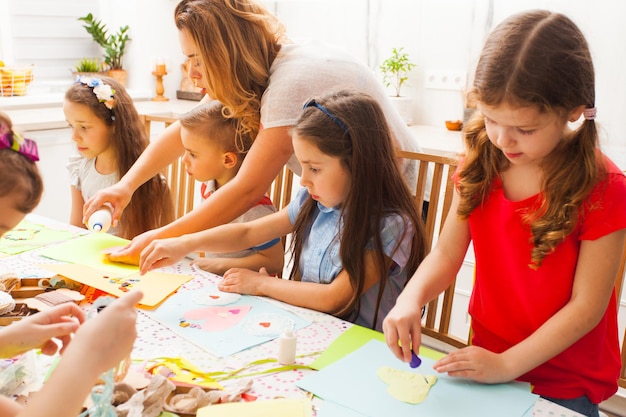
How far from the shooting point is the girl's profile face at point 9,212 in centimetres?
77

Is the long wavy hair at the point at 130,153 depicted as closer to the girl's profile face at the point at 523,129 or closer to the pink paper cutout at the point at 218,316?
the pink paper cutout at the point at 218,316

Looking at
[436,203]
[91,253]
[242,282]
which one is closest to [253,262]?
[242,282]

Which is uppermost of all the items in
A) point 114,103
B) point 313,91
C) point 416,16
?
point 416,16

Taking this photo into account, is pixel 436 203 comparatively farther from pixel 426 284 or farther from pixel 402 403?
pixel 402 403

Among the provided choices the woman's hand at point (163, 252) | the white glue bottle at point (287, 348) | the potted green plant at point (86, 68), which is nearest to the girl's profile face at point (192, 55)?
the woman's hand at point (163, 252)

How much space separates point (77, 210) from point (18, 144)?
49.7 inches

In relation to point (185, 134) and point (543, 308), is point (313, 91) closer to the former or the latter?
point (185, 134)

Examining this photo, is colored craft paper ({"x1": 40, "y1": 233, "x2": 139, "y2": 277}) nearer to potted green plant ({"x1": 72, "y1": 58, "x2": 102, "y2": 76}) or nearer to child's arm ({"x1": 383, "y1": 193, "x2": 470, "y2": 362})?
child's arm ({"x1": 383, "y1": 193, "x2": 470, "y2": 362})

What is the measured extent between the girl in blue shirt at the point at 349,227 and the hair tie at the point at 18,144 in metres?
0.46

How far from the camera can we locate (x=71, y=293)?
1.14 metres

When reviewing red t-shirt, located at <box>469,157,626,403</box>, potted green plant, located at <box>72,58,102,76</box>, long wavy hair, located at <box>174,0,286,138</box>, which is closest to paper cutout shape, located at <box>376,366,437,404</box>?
red t-shirt, located at <box>469,157,626,403</box>

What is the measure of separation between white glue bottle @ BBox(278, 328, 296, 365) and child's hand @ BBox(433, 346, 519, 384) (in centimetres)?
22

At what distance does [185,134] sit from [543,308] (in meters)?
1.01

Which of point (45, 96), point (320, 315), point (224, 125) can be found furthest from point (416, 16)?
point (320, 315)
